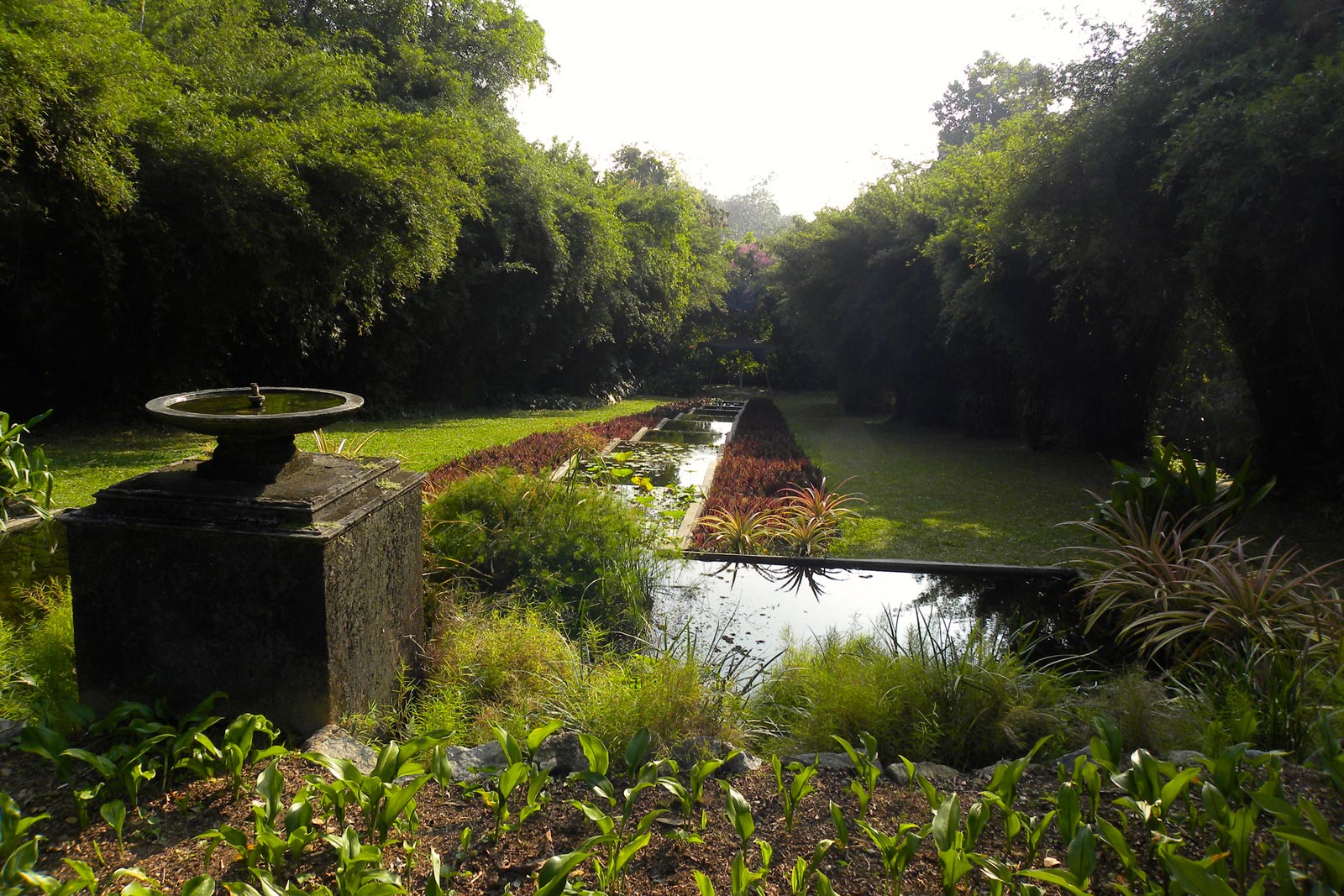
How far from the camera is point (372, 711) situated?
265 centimetres

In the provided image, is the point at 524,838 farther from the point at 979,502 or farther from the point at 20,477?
the point at 979,502

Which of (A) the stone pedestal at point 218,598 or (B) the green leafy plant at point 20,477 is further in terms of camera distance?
(B) the green leafy plant at point 20,477

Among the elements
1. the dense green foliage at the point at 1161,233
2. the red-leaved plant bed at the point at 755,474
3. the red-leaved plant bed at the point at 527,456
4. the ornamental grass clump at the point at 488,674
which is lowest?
the red-leaved plant bed at the point at 755,474

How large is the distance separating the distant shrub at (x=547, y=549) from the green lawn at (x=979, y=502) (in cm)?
181

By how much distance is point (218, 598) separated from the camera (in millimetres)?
2424

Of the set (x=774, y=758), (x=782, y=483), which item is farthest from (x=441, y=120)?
(x=774, y=758)

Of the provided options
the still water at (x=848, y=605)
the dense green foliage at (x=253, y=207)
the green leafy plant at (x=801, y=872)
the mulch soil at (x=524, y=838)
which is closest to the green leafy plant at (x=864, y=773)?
the mulch soil at (x=524, y=838)

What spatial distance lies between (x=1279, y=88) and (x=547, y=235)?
11577 mm

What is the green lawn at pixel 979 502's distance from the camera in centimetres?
563

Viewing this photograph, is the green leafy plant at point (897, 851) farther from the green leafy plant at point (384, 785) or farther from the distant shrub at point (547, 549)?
the distant shrub at point (547, 549)

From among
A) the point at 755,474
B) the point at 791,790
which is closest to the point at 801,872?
the point at 791,790

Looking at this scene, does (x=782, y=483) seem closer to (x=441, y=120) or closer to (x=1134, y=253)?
(x=1134, y=253)

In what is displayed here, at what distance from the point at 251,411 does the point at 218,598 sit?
66 centimetres

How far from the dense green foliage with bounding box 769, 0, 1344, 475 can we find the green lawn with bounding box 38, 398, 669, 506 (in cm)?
574
